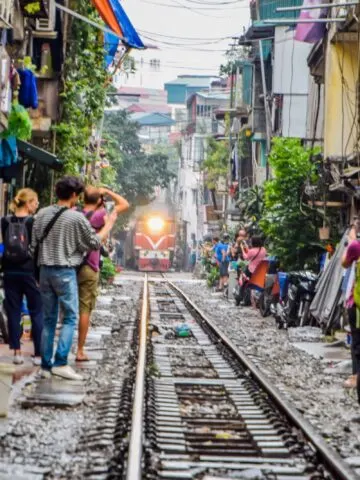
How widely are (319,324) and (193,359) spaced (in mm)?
5536

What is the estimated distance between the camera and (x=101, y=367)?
13164mm

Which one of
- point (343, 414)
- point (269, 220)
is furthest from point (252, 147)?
point (343, 414)

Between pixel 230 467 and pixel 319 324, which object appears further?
pixel 319 324

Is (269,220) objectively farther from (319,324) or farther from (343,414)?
(343,414)

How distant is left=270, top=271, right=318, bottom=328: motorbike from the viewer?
67.6ft

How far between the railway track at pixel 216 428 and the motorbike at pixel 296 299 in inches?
210

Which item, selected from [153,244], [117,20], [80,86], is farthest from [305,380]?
[153,244]

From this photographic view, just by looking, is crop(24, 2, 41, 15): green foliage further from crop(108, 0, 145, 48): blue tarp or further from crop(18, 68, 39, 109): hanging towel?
crop(108, 0, 145, 48): blue tarp

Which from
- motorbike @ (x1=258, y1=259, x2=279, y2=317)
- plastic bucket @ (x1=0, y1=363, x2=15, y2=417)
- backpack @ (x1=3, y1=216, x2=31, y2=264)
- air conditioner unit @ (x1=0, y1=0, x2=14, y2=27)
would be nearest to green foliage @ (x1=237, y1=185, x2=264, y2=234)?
motorbike @ (x1=258, y1=259, x2=279, y2=317)

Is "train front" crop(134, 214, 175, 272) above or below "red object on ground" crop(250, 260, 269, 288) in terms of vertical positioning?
below

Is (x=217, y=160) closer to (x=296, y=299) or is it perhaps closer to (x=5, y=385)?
(x=296, y=299)

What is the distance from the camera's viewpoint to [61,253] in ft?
36.1

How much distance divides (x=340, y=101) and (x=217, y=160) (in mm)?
40500

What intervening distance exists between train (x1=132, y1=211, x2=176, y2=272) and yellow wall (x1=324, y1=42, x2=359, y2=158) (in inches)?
1723
